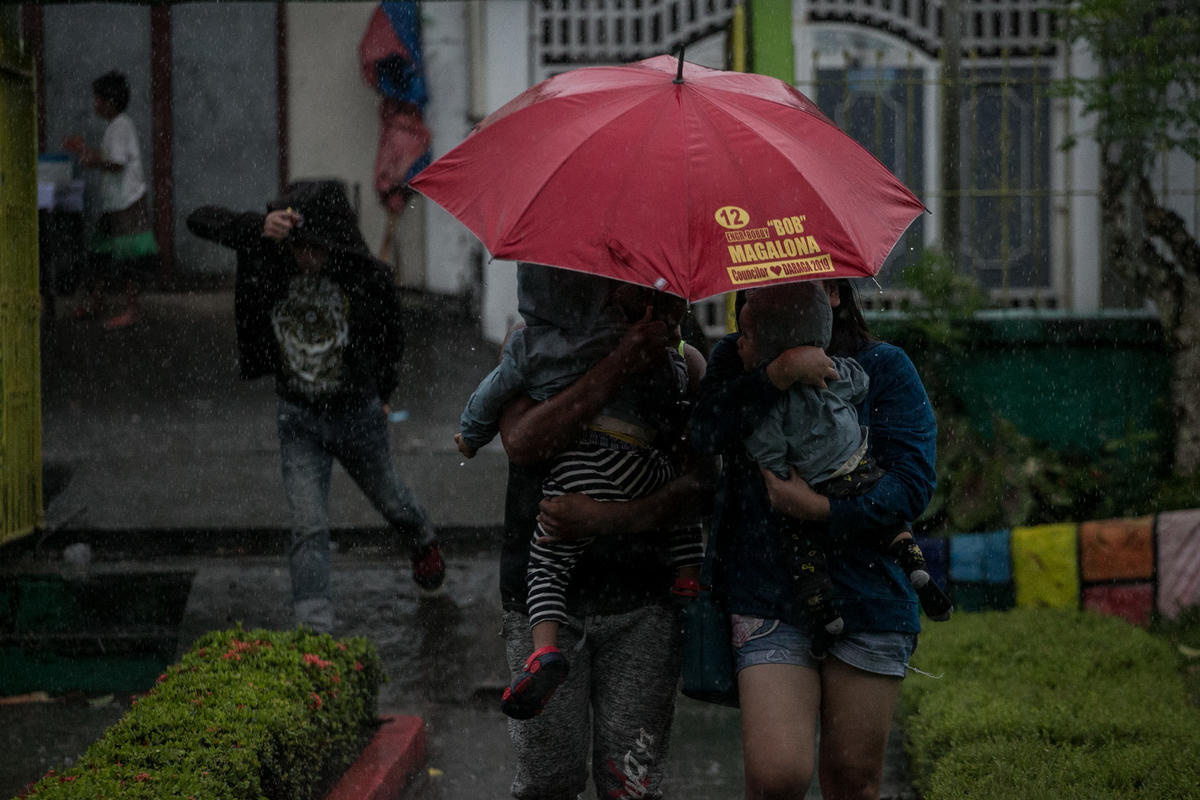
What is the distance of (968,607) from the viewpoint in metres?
6.84

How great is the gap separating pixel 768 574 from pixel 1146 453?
5.13 metres

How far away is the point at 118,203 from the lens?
12172 millimetres

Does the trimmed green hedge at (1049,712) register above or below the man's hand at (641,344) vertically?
below

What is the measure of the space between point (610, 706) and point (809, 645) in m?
0.54

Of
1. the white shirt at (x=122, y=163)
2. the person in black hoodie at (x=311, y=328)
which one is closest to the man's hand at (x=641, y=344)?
the person in black hoodie at (x=311, y=328)

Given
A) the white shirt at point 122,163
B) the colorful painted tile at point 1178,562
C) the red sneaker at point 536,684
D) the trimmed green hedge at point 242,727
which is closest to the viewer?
the red sneaker at point 536,684

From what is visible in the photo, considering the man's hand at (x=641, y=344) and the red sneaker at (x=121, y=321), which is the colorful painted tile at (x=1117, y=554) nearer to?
the man's hand at (x=641, y=344)

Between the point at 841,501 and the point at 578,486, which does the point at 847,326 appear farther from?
the point at 578,486

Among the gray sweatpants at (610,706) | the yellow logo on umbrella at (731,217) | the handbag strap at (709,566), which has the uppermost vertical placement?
the yellow logo on umbrella at (731,217)

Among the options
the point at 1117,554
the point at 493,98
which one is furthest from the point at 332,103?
the point at 1117,554

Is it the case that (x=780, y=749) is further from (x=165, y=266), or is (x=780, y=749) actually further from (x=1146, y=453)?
(x=165, y=266)

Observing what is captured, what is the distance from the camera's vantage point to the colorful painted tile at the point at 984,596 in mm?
6777

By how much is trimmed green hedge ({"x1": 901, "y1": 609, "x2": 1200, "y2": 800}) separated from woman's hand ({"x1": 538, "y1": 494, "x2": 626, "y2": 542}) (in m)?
1.68

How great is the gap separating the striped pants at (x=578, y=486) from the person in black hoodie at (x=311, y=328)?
2587 mm
